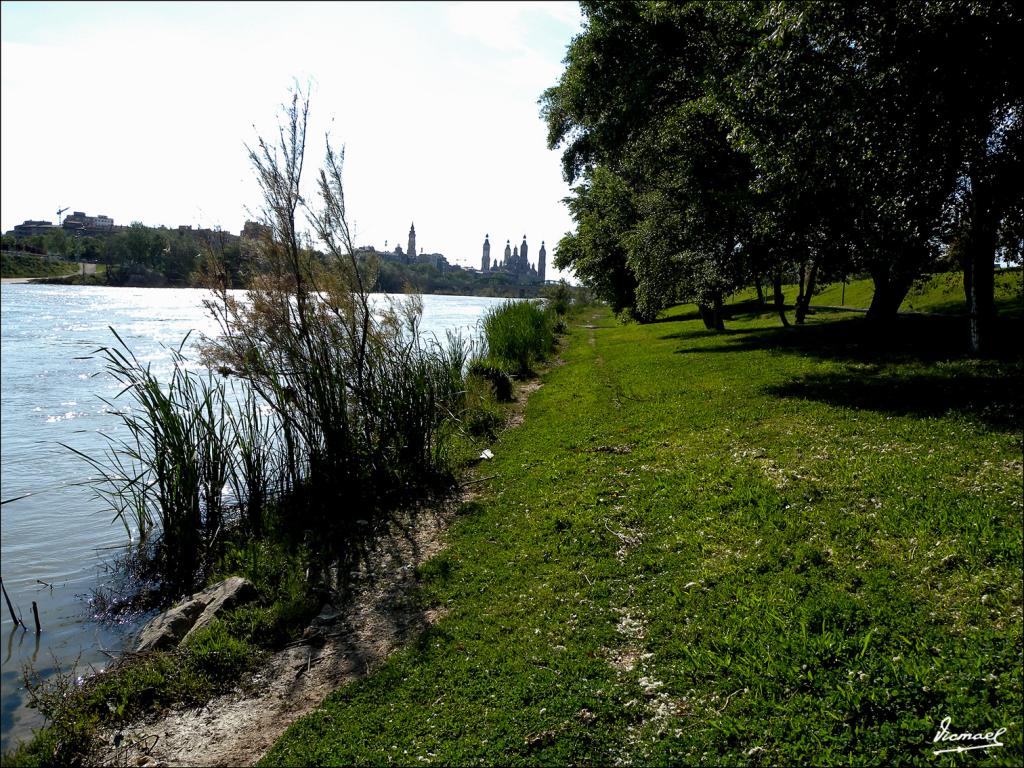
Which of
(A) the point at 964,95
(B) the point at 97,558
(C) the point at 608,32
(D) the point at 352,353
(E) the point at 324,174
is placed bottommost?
(B) the point at 97,558

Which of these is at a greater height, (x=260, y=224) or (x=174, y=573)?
(x=260, y=224)

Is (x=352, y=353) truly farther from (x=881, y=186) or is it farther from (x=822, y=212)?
(x=822, y=212)

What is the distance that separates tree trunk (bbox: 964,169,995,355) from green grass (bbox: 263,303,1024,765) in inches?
145

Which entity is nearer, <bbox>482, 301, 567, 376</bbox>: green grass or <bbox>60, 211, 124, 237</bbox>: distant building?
<bbox>60, 211, 124, 237</bbox>: distant building

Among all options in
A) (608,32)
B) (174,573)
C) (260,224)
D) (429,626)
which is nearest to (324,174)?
(260,224)

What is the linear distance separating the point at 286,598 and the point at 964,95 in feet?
41.0

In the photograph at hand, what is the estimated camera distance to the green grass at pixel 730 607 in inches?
153

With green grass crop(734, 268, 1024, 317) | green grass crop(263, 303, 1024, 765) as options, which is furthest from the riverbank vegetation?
green grass crop(734, 268, 1024, 317)

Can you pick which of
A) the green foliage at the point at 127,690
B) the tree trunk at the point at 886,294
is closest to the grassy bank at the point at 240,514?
the green foliage at the point at 127,690

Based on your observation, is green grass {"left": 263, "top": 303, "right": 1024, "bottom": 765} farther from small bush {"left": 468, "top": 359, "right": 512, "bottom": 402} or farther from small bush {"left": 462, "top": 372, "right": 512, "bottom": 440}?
small bush {"left": 468, "top": 359, "right": 512, "bottom": 402}

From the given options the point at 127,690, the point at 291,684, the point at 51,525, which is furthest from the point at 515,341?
the point at 127,690

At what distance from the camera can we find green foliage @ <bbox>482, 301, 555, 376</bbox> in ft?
76.1

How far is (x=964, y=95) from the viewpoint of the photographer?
10.3 meters

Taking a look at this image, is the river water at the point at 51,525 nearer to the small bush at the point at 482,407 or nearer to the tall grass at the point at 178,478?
the tall grass at the point at 178,478
